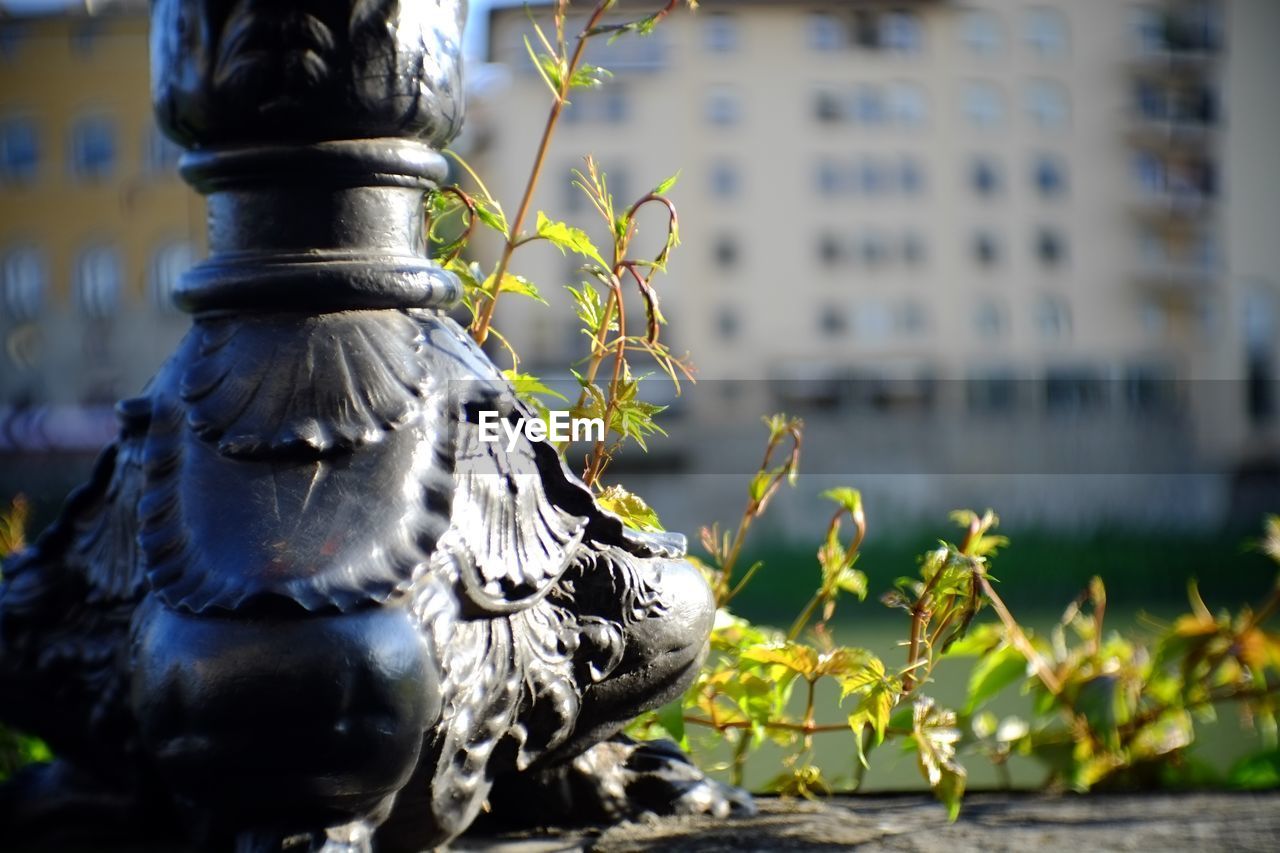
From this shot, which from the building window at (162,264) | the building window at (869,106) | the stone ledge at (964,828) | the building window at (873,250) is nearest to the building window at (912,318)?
the building window at (873,250)

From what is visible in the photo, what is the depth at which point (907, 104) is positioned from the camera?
859 inches

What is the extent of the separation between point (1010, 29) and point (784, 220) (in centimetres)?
486

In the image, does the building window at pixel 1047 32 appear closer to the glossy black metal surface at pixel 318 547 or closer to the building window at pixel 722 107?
the building window at pixel 722 107

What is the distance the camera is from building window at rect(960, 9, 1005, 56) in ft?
71.6

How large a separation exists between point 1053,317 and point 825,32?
5590 mm

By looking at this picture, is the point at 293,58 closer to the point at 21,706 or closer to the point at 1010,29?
the point at 21,706

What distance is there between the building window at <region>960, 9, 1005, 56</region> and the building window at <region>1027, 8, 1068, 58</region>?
1.52 feet

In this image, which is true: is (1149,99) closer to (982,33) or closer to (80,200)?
(982,33)

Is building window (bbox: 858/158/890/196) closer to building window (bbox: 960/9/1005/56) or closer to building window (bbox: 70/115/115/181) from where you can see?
building window (bbox: 960/9/1005/56)

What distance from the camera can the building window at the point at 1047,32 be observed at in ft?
72.0

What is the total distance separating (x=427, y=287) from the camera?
1036 mm

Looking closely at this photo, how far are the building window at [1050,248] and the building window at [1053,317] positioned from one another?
1.85 feet

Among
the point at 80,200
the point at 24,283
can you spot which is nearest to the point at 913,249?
the point at 80,200

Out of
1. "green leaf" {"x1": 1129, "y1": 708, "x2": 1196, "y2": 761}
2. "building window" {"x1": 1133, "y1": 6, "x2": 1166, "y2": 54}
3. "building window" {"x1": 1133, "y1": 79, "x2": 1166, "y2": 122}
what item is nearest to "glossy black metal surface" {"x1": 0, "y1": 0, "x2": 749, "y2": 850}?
"green leaf" {"x1": 1129, "y1": 708, "x2": 1196, "y2": 761}
